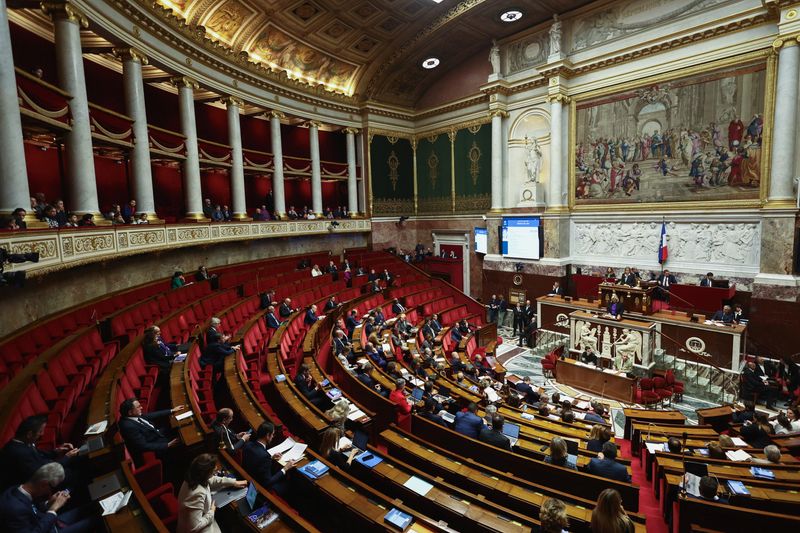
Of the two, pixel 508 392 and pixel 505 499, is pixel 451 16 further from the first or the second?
pixel 505 499

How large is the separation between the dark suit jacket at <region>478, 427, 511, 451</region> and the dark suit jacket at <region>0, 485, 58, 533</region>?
400 centimetres

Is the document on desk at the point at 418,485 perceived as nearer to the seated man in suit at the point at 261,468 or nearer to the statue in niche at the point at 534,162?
the seated man in suit at the point at 261,468

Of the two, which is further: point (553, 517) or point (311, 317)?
point (311, 317)

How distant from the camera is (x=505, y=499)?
12.3ft

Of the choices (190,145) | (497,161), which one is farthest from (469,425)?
(497,161)

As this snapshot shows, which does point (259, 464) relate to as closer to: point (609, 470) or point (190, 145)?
point (609, 470)

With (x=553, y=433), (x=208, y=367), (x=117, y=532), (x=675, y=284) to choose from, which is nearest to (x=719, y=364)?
(x=675, y=284)

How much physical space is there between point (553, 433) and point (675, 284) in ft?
29.6

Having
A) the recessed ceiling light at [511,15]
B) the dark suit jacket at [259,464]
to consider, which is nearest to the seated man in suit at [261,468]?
the dark suit jacket at [259,464]

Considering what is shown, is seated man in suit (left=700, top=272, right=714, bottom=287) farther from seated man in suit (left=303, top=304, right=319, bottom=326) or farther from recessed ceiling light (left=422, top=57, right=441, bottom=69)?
recessed ceiling light (left=422, top=57, right=441, bottom=69)

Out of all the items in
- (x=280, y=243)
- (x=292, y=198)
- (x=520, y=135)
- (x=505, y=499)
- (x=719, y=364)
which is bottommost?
(x=719, y=364)

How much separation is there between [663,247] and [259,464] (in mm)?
13221

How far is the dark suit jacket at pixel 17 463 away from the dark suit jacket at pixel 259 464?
138 cm

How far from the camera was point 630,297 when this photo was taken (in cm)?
1147
